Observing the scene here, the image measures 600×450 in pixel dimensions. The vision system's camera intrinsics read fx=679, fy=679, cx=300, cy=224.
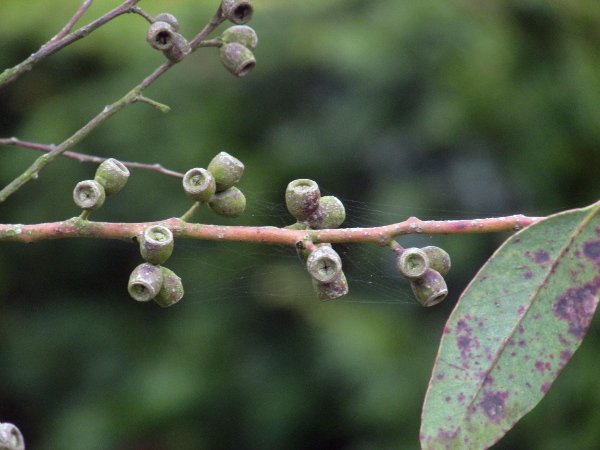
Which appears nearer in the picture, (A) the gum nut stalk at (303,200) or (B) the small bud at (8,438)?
(B) the small bud at (8,438)

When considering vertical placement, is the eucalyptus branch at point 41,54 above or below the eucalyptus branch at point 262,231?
above

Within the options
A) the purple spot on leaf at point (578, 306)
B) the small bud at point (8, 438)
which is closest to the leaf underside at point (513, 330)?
the purple spot on leaf at point (578, 306)

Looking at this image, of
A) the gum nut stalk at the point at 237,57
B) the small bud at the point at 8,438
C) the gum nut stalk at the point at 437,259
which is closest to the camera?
the small bud at the point at 8,438

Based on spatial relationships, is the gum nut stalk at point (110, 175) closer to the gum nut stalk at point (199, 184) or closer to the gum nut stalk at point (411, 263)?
the gum nut stalk at point (199, 184)

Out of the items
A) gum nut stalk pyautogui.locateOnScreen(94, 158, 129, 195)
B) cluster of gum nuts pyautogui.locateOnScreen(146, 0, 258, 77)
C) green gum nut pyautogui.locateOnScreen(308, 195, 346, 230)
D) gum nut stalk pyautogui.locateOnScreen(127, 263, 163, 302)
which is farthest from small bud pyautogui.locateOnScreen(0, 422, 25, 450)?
cluster of gum nuts pyautogui.locateOnScreen(146, 0, 258, 77)

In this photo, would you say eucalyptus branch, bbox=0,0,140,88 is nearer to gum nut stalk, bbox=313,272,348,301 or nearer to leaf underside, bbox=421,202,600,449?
gum nut stalk, bbox=313,272,348,301

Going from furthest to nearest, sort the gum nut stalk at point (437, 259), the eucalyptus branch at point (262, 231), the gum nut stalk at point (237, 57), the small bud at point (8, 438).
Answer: the gum nut stalk at point (237, 57), the gum nut stalk at point (437, 259), the eucalyptus branch at point (262, 231), the small bud at point (8, 438)

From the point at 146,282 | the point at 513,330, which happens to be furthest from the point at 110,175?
the point at 513,330

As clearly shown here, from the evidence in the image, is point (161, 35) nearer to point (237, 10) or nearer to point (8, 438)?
point (237, 10)
